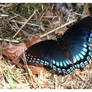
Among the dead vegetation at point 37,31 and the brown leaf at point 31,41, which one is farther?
the brown leaf at point 31,41

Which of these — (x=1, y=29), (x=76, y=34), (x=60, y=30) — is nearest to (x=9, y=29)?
(x=1, y=29)

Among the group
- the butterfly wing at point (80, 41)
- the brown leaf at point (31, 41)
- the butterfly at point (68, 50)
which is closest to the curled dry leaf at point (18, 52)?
the brown leaf at point (31, 41)

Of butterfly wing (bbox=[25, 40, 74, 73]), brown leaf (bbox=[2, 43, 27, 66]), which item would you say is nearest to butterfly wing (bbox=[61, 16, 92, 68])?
butterfly wing (bbox=[25, 40, 74, 73])

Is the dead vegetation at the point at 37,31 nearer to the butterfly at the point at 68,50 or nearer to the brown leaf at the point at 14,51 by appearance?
the brown leaf at the point at 14,51

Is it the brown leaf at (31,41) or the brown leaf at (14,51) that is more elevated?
the brown leaf at (31,41)

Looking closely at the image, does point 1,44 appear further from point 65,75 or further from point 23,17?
point 65,75

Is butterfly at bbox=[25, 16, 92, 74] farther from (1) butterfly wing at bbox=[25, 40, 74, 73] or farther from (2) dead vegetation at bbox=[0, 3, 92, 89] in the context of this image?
(2) dead vegetation at bbox=[0, 3, 92, 89]

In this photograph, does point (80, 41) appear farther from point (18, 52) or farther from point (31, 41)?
point (18, 52)
